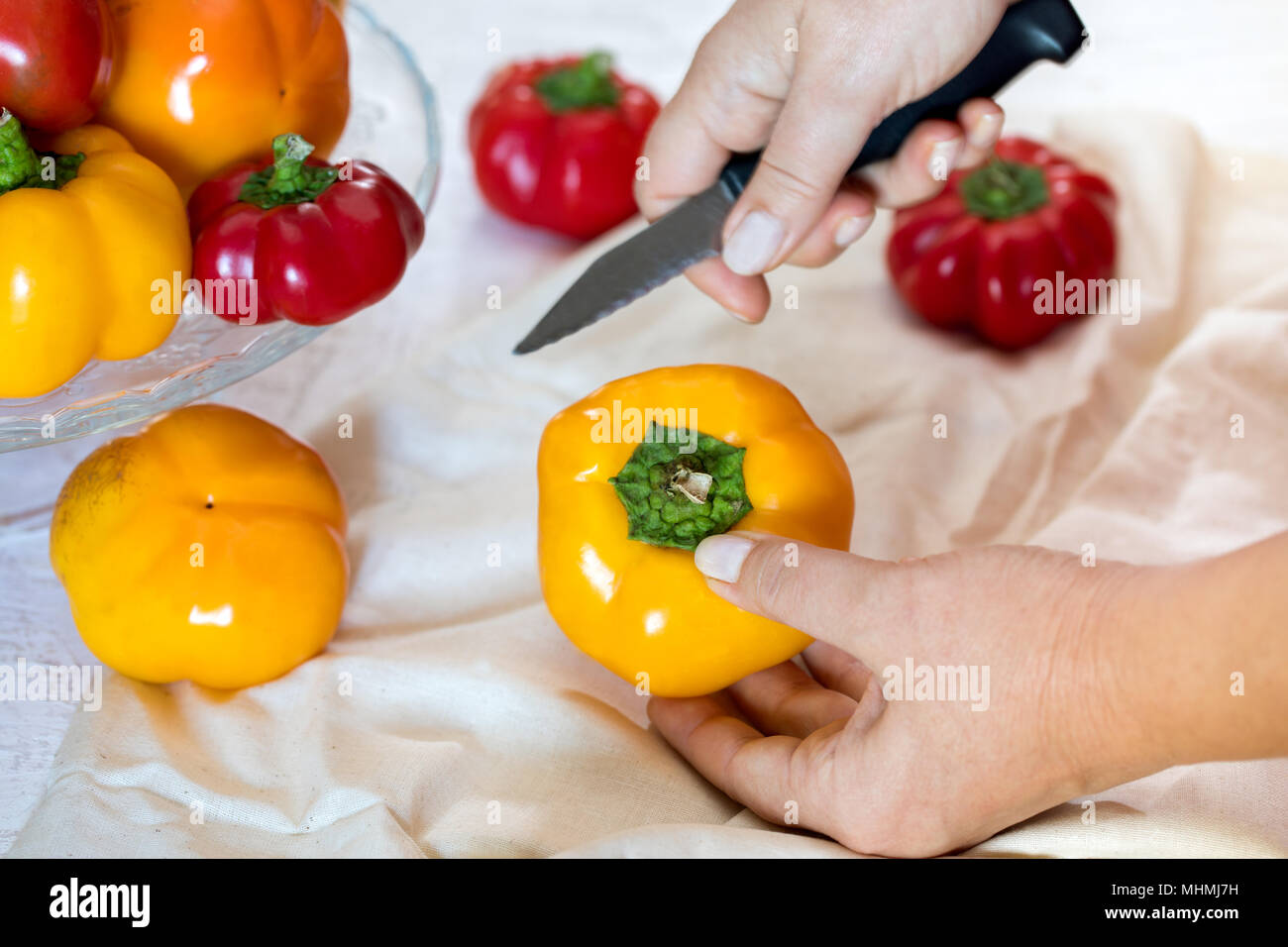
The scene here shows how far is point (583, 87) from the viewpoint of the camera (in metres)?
1.63

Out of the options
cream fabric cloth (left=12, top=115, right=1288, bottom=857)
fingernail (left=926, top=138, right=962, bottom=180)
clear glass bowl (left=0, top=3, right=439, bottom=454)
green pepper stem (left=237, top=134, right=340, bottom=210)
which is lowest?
cream fabric cloth (left=12, top=115, right=1288, bottom=857)

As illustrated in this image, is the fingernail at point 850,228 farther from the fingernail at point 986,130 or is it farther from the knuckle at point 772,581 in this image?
the knuckle at point 772,581

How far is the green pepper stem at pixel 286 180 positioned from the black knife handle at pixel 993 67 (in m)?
0.34

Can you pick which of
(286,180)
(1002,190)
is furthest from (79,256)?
(1002,190)

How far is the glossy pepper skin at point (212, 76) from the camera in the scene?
0.91 metres

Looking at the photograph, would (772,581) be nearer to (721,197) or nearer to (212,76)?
(721,197)

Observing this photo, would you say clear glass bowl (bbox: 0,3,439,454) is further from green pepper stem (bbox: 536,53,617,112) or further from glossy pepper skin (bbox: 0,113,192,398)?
green pepper stem (bbox: 536,53,617,112)

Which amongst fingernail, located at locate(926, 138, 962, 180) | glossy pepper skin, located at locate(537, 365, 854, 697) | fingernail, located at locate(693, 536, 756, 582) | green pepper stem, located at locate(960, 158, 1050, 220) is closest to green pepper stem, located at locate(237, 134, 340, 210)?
glossy pepper skin, located at locate(537, 365, 854, 697)

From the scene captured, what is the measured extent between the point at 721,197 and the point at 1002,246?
1.47 feet

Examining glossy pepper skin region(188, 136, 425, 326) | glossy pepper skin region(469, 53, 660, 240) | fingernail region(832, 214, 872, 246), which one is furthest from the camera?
glossy pepper skin region(469, 53, 660, 240)

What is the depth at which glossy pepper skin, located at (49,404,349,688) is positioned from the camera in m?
0.90

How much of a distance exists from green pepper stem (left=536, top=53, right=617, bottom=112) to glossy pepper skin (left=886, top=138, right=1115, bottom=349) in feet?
1.53

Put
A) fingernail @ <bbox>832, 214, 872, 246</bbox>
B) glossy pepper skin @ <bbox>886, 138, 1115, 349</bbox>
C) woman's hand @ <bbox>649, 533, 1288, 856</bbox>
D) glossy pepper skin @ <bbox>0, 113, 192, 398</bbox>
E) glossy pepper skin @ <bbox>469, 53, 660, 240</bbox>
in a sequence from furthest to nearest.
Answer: glossy pepper skin @ <bbox>469, 53, 660, 240</bbox> < glossy pepper skin @ <bbox>886, 138, 1115, 349</bbox> < fingernail @ <bbox>832, 214, 872, 246</bbox> < glossy pepper skin @ <bbox>0, 113, 192, 398</bbox> < woman's hand @ <bbox>649, 533, 1288, 856</bbox>

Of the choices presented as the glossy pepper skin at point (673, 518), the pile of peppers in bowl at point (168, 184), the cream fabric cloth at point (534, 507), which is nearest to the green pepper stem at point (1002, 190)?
the cream fabric cloth at point (534, 507)
